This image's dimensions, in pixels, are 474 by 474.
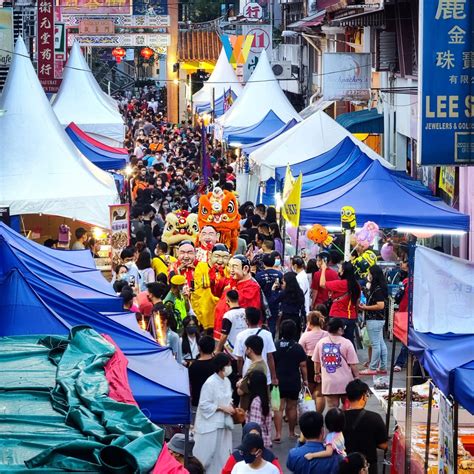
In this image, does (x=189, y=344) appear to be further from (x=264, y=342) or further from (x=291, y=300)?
(x=291, y=300)

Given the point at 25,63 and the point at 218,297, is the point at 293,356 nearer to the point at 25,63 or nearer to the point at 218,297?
the point at 218,297

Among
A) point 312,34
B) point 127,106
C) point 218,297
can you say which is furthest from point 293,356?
point 127,106

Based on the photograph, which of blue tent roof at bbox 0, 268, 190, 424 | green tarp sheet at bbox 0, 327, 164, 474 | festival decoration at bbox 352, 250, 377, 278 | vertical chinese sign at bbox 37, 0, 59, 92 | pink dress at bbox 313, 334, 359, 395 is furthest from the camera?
vertical chinese sign at bbox 37, 0, 59, 92

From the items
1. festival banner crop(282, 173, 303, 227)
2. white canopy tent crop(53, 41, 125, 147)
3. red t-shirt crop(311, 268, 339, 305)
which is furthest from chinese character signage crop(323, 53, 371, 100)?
red t-shirt crop(311, 268, 339, 305)

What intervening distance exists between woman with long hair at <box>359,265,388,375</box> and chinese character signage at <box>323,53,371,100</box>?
1495 cm

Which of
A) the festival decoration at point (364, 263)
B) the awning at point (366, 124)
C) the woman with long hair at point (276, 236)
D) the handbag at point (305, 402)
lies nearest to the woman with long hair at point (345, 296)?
the festival decoration at point (364, 263)

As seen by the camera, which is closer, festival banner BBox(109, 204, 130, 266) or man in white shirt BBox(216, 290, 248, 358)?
man in white shirt BBox(216, 290, 248, 358)

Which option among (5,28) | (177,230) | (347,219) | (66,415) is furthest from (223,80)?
(66,415)

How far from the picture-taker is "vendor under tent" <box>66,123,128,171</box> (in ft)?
77.8

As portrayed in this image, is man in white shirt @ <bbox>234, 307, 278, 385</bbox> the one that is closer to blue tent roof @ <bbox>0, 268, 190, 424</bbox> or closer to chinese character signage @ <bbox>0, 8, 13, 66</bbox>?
blue tent roof @ <bbox>0, 268, 190, 424</bbox>

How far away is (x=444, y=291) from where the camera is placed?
8836 millimetres

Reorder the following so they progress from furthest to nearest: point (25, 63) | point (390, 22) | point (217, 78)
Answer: point (217, 78), point (390, 22), point (25, 63)

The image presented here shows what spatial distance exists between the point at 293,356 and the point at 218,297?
3.00 metres

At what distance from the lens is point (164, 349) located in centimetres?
990
